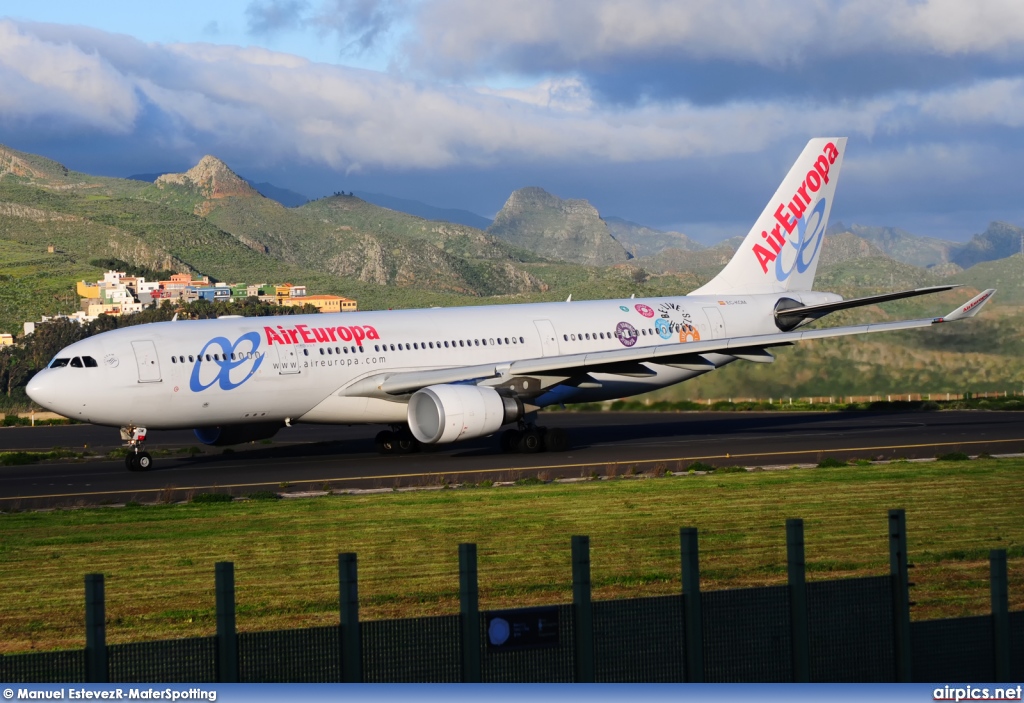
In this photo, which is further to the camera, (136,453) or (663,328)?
(663,328)

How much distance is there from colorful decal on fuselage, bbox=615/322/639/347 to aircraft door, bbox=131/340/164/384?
13.7m

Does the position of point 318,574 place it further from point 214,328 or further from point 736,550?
point 214,328

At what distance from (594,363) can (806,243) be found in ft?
44.6

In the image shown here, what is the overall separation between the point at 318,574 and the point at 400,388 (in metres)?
16.9

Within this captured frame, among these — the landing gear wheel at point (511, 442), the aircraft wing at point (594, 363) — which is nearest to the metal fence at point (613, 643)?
the aircraft wing at point (594, 363)

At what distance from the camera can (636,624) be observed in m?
9.05

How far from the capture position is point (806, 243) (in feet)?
146

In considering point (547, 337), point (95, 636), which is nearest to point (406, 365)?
point (547, 337)

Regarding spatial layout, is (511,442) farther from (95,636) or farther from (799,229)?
(95,636)

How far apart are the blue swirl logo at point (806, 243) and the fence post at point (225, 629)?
124 ft

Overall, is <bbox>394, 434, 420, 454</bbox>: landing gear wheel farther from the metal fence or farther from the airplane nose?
the metal fence

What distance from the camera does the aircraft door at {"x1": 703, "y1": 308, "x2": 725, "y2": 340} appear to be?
40625 millimetres

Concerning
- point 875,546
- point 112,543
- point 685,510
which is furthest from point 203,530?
point 875,546

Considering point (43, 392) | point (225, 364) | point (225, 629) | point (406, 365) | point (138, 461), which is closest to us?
point (225, 629)
